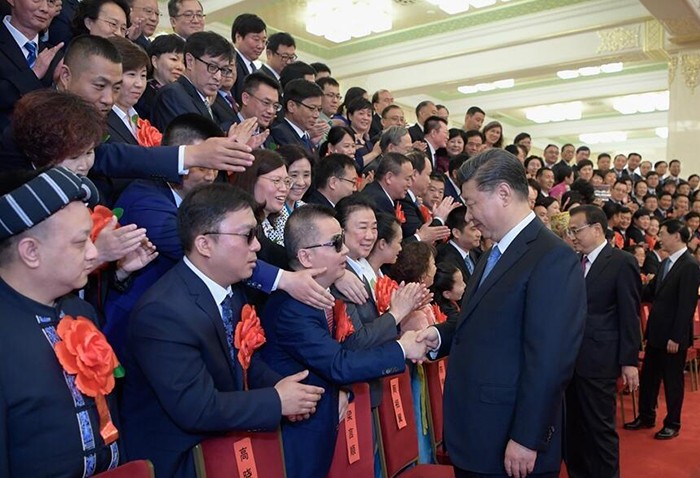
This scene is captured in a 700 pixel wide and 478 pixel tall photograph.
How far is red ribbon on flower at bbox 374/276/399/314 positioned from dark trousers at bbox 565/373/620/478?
140 centimetres

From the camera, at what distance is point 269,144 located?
327 cm

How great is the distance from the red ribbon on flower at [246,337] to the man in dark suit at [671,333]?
375 centimetres

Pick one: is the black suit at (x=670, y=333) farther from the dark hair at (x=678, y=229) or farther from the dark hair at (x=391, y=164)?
the dark hair at (x=391, y=164)

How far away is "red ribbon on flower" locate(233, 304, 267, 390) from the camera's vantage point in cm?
171

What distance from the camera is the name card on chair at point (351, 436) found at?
2020mm

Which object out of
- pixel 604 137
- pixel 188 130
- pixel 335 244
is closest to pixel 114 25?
pixel 188 130

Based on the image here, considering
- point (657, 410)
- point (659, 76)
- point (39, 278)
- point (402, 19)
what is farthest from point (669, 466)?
point (659, 76)

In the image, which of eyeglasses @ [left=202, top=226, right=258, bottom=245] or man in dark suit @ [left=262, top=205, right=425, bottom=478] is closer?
eyeglasses @ [left=202, top=226, right=258, bottom=245]

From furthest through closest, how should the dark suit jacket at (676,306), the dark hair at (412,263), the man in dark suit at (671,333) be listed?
the dark suit jacket at (676,306)
the man in dark suit at (671,333)
the dark hair at (412,263)

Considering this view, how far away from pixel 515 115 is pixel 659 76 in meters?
4.25

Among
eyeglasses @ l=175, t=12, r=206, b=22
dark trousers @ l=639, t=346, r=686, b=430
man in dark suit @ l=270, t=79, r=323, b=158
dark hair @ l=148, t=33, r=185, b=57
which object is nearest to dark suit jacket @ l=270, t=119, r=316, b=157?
man in dark suit @ l=270, t=79, r=323, b=158

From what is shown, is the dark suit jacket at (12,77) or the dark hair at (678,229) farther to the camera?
the dark hair at (678,229)

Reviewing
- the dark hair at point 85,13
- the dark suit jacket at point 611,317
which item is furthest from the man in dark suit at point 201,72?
the dark suit jacket at point 611,317

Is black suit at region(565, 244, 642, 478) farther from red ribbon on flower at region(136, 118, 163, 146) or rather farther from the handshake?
red ribbon on flower at region(136, 118, 163, 146)
